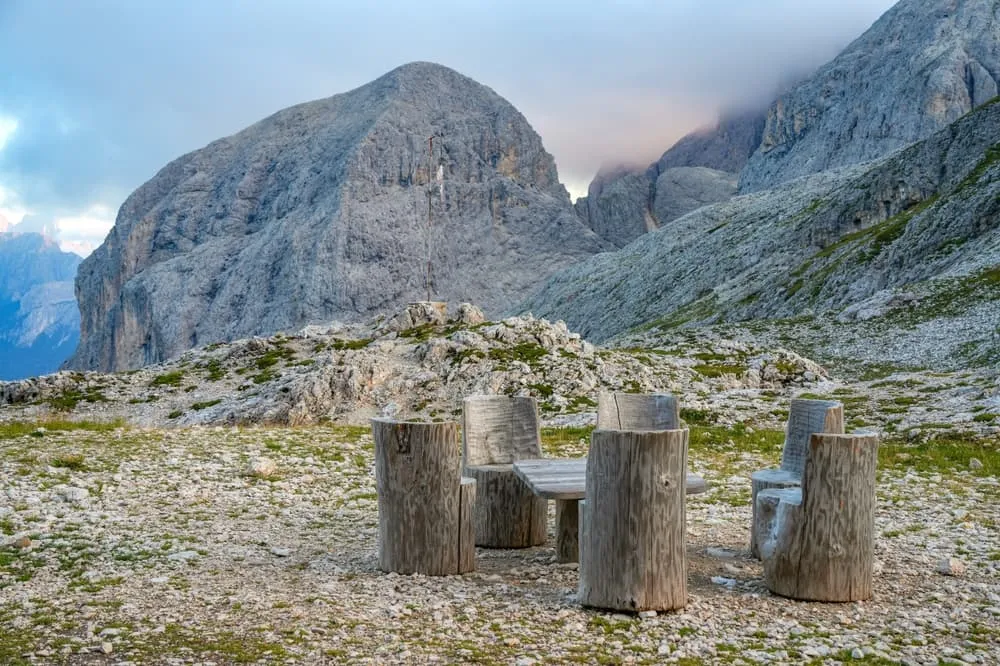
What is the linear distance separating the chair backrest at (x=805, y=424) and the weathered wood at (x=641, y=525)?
→ 10.1 ft

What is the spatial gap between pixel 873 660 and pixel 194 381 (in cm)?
3754

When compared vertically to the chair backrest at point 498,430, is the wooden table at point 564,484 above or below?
below

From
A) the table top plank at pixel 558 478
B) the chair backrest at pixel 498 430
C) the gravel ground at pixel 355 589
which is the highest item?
the chair backrest at pixel 498 430

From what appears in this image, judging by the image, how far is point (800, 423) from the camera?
445 inches

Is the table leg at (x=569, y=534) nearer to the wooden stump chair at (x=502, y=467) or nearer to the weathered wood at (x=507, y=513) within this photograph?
the wooden stump chair at (x=502, y=467)

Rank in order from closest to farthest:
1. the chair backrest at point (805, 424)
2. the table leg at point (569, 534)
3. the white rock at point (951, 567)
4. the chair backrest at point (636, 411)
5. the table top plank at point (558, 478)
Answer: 1. the table top plank at point (558, 478)
2. the white rock at point (951, 567)
3. the table leg at point (569, 534)
4. the chair backrest at point (805, 424)
5. the chair backrest at point (636, 411)

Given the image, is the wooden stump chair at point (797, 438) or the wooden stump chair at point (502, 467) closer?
the wooden stump chair at point (797, 438)

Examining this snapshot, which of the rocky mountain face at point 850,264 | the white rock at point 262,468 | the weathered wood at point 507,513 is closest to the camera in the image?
the weathered wood at point 507,513

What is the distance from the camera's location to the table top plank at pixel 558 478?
9.05 meters

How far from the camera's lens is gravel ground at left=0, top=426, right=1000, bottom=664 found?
7156mm

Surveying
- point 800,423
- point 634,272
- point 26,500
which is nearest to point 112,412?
point 26,500

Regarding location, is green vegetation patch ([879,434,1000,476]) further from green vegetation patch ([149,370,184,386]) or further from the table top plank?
green vegetation patch ([149,370,184,386])

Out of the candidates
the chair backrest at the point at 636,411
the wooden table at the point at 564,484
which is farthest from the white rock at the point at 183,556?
the chair backrest at the point at 636,411

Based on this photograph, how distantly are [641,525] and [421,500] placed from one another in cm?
266
